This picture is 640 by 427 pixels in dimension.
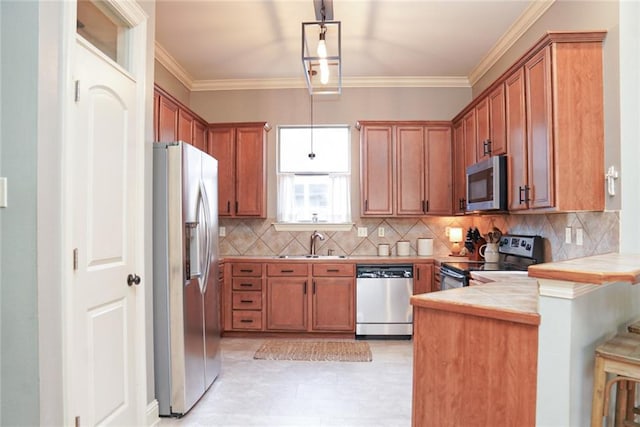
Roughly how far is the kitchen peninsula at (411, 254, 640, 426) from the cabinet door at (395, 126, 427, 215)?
2.59 meters

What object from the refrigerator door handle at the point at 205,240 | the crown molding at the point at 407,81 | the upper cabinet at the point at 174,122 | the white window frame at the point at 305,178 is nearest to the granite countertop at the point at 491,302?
the refrigerator door handle at the point at 205,240

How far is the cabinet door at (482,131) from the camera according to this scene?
134 inches

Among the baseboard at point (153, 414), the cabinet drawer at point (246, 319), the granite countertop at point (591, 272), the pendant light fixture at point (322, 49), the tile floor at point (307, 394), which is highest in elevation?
the pendant light fixture at point (322, 49)

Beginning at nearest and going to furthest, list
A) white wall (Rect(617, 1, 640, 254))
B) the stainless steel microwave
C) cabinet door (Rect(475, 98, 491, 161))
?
white wall (Rect(617, 1, 640, 254)) < the stainless steel microwave < cabinet door (Rect(475, 98, 491, 161))

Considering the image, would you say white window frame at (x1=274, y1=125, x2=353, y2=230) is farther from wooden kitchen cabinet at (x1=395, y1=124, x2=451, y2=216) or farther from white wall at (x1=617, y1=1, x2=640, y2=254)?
white wall at (x1=617, y1=1, x2=640, y2=254)

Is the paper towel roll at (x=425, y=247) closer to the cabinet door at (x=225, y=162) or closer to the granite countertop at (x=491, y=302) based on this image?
the cabinet door at (x=225, y=162)

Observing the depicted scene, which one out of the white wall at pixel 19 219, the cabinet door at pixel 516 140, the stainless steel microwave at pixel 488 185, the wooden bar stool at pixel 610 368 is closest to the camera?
the wooden bar stool at pixel 610 368

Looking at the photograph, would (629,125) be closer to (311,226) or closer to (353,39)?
(353,39)

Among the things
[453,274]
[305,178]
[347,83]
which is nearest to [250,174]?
[305,178]

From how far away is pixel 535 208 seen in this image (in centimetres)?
266

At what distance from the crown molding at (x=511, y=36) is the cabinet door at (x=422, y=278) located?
2260 mm

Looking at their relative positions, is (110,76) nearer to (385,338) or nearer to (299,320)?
(299,320)

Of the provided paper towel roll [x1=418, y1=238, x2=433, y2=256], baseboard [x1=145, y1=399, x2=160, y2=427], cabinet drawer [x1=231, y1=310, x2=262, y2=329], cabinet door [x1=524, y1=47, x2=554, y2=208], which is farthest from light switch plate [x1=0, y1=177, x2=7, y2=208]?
paper towel roll [x1=418, y1=238, x2=433, y2=256]

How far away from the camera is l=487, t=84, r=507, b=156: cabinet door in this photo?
3092mm
